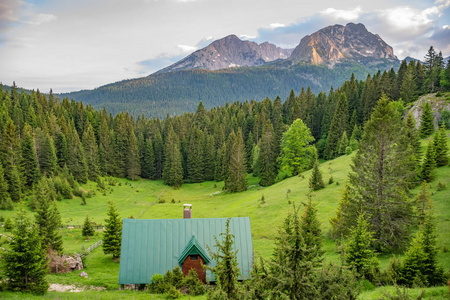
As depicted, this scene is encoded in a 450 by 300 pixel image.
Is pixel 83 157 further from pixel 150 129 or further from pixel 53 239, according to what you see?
pixel 53 239

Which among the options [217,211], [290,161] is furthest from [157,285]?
[290,161]

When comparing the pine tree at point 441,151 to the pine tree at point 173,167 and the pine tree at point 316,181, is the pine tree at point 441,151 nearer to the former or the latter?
the pine tree at point 316,181

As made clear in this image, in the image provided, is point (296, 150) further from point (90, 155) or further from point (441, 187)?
point (90, 155)

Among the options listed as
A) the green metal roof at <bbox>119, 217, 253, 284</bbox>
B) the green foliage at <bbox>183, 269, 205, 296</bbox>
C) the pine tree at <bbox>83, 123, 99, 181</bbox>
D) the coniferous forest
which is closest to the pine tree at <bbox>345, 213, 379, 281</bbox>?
the coniferous forest

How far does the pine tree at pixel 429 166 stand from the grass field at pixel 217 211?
41.1 inches

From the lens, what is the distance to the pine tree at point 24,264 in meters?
18.1

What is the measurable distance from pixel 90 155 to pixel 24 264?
243 ft

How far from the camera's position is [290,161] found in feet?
213

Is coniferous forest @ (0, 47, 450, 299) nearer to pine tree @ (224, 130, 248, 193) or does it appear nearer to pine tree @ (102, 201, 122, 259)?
pine tree @ (224, 130, 248, 193)

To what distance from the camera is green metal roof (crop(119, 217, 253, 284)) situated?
824 inches

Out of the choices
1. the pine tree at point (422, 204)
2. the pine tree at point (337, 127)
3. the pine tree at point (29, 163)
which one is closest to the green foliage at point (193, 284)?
the pine tree at point (422, 204)

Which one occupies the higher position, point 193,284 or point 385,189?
point 385,189

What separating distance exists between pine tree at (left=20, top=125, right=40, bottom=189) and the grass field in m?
12.8

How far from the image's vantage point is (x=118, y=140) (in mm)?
100438
